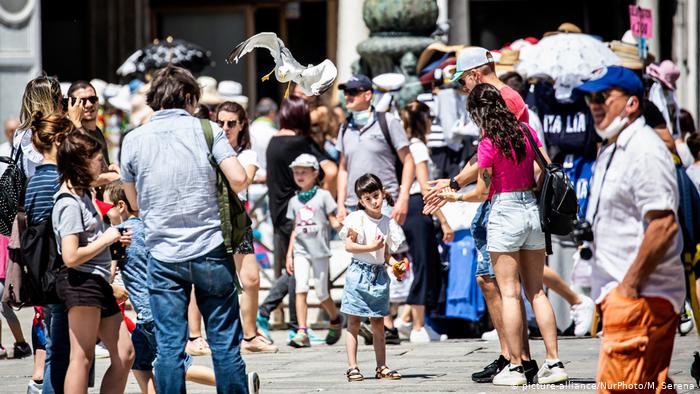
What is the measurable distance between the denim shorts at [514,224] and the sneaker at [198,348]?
316 cm

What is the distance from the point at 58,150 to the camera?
7.11 meters

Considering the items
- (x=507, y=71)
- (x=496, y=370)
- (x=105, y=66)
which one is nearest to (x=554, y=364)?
(x=496, y=370)

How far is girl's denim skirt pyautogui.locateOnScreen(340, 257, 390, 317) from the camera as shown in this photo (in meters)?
9.07

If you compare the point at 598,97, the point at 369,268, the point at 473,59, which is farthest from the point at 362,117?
the point at 598,97

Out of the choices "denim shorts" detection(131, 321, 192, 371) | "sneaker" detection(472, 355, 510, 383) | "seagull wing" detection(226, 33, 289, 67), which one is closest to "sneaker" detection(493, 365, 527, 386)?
"sneaker" detection(472, 355, 510, 383)

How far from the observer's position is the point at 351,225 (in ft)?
30.7

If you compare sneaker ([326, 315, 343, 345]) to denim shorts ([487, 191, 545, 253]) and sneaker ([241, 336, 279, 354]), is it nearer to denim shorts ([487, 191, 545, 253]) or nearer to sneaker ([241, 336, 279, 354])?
sneaker ([241, 336, 279, 354])

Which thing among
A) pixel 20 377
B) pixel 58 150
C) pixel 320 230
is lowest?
pixel 20 377

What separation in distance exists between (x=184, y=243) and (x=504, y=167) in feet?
7.05

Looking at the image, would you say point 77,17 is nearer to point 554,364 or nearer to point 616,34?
point 616,34

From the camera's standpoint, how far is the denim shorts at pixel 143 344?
7777 millimetres

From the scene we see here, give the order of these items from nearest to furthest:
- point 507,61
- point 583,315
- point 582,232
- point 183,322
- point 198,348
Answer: point 582,232 < point 183,322 < point 198,348 < point 583,315 < point 507,61

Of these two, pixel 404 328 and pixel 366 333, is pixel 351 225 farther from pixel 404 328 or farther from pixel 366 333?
pixel 404 328

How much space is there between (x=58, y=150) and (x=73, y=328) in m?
0.87
